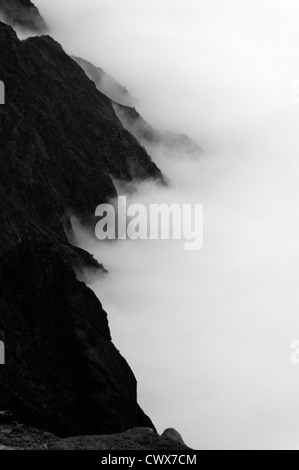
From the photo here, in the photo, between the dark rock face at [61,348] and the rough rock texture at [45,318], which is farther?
the dark rock face at [61,348]

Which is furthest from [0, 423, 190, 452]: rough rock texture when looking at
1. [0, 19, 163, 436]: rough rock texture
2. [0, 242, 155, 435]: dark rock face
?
[0, 242, 155, 435]: dark rock face

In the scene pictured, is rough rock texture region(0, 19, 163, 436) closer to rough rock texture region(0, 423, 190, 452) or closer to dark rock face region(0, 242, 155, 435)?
dark rock face region(0, 242, 155, 435)

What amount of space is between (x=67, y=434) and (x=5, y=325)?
1135 cm

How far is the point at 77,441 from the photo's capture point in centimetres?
4381

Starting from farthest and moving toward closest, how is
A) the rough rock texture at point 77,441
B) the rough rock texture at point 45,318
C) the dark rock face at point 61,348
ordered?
the dark rock face at point 61,348
the rough rock texture at point 45,318
the rough rock texture at point 77,441

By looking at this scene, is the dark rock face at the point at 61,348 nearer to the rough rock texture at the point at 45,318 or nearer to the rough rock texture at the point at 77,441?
the rough rock texture at the point at 45,318

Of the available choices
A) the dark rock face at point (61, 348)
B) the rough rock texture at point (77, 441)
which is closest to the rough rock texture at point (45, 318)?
the dark rock face at point (61, 348)

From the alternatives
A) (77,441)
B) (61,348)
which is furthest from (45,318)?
(77,441)

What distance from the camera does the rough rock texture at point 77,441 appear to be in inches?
1661

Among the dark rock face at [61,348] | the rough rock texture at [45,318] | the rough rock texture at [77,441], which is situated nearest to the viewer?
the rough rock texture at [77,441]

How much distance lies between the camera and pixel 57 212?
Result: 415ft

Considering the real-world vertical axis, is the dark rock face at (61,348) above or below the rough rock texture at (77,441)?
above
